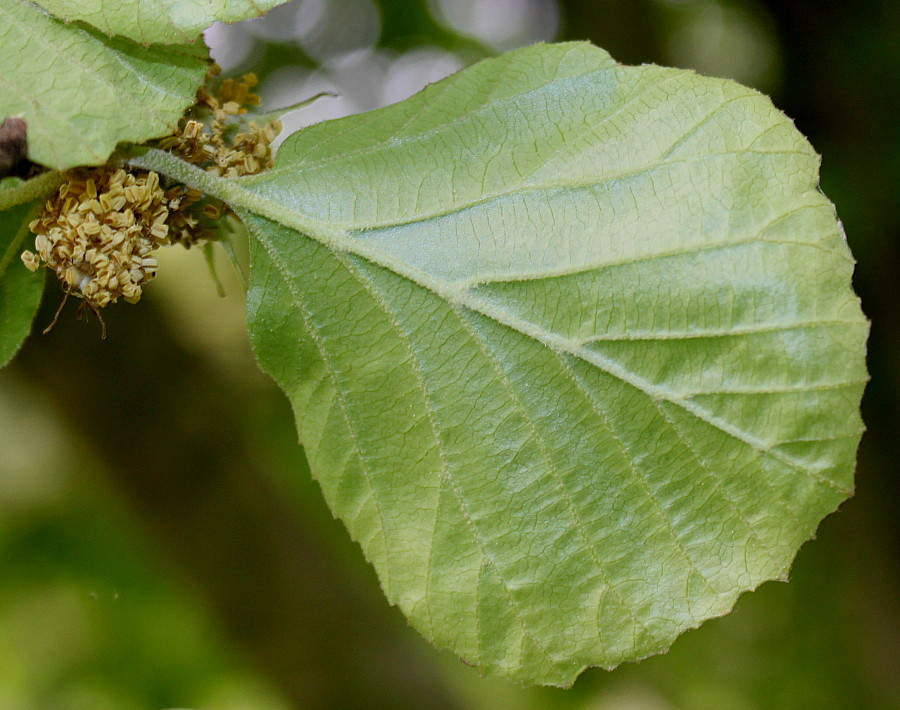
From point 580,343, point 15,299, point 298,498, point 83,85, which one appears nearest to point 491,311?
point 580,343

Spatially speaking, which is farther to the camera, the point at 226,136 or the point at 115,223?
the point at 226,136

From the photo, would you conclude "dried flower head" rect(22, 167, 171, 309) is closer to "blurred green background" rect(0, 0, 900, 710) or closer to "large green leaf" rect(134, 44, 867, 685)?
"large green leaf" rect(134, 44, 867, 685)

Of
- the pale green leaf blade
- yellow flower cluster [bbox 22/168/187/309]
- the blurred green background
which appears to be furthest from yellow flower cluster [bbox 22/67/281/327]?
the blurred green background

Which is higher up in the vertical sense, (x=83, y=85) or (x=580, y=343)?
(x=83, y=85)

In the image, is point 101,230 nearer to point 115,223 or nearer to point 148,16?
point 115,223

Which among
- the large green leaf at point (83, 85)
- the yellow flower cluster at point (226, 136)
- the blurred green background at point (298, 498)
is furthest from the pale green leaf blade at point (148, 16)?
the blurred green background at point (298, 498)

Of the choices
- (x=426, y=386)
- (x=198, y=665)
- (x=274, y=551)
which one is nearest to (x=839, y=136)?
(x=274, y=551)

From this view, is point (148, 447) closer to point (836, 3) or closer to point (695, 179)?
point (695, 179)
